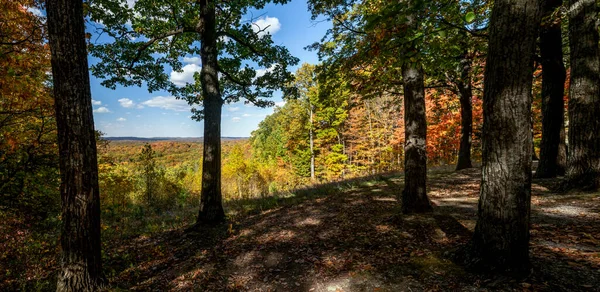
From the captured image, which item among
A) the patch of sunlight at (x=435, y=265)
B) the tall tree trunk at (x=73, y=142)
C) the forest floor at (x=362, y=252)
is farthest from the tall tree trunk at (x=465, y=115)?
the tall tree trunk at (x=73, y=142)

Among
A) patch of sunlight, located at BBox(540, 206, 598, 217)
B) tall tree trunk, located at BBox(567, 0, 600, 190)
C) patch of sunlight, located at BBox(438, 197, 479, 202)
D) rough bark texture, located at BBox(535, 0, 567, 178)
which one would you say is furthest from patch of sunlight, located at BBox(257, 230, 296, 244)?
rough bark texture, located at BBox(535, 0, 567, 178)

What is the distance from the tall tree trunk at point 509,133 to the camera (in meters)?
2.86

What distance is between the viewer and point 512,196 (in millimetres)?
2943

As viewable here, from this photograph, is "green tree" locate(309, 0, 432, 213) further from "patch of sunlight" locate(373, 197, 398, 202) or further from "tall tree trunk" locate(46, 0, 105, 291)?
"tall tree trunk" locate(46, 0, 105, 291)

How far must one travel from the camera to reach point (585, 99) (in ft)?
20.1

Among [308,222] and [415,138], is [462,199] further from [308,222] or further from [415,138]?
[308,222]

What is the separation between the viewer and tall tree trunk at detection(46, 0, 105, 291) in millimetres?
3564

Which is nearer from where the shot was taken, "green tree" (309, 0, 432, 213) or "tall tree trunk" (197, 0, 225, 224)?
"green tree" (309, 0, 432, 213)

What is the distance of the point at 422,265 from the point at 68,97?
6162mm

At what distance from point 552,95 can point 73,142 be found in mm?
12939

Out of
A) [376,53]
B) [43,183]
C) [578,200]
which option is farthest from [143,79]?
[578,200]

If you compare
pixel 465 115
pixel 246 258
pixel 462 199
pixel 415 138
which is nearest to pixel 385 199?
pixel 462 199

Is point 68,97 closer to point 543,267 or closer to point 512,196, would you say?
point 512,196

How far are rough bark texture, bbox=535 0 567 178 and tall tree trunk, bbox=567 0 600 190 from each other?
1745 mm
